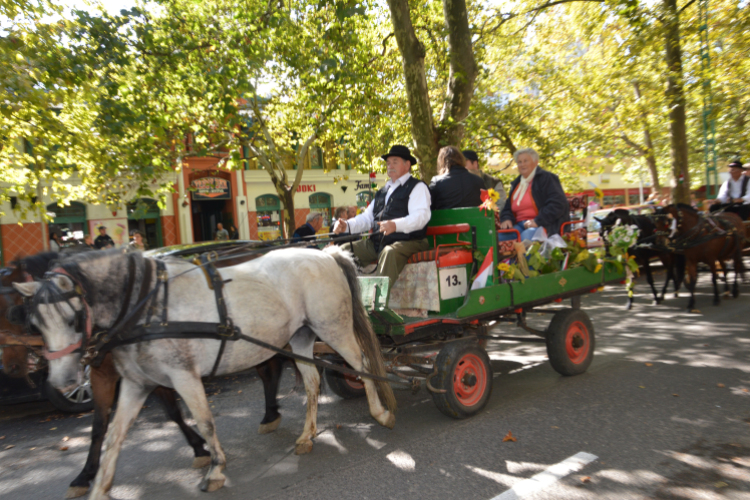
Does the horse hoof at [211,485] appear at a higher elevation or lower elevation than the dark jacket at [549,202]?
lower

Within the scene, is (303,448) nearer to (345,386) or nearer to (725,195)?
(345,386)

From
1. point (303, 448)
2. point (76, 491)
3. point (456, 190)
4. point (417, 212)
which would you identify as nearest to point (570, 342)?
point (456, 190)

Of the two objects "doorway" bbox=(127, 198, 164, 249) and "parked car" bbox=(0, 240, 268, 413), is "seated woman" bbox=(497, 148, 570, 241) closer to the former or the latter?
"parked car" bbox=(0, 240, 268, 413)

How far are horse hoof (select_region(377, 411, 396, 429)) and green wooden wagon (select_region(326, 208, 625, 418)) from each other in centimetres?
33

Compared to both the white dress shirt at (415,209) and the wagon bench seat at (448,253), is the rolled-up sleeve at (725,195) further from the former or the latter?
the white dress shirt at (415,209)

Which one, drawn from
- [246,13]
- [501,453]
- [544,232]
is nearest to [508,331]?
[544,232]

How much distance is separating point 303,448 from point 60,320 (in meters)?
2.03

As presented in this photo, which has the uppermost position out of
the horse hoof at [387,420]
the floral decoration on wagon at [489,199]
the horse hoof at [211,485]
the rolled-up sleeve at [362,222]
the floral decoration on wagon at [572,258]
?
the floral decoration on wagon at [489,199]

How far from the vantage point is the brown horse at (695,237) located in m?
9.23

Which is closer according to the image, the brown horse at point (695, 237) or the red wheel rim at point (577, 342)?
the red wheel rim at point (577, 342)

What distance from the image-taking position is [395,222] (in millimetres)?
4789

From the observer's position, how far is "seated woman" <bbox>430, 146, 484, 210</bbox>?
5418mm

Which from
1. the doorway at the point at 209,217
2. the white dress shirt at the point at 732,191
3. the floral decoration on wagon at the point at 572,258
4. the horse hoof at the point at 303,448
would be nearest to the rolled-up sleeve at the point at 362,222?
the floral decoration on wagon at the point at 572,258

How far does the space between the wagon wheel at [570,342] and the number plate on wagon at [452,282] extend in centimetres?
122
